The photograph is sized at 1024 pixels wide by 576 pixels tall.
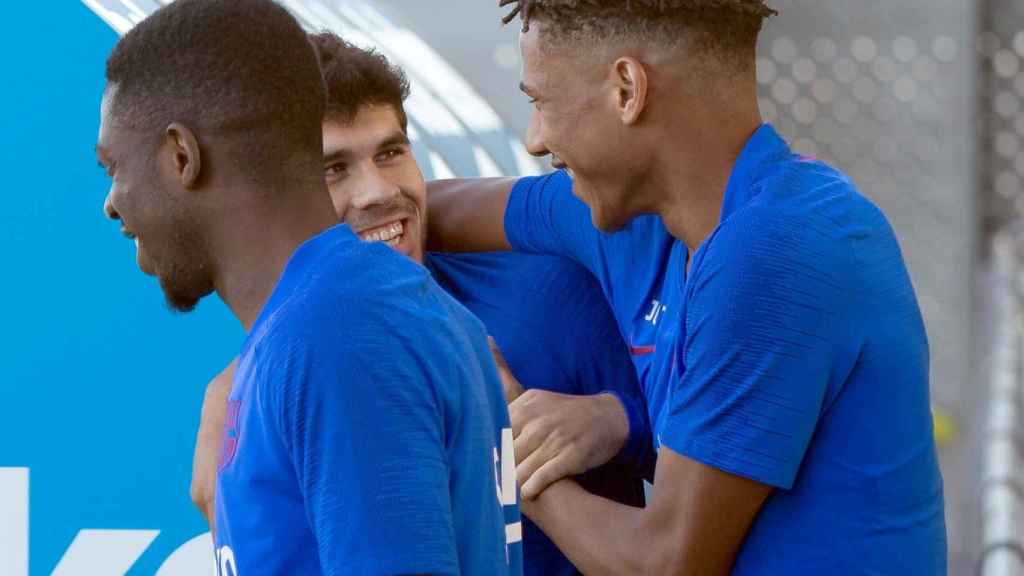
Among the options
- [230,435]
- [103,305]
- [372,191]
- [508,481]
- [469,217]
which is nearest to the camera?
[230,435]

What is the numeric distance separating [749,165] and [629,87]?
0.48 ft

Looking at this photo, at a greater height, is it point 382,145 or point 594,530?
point 382,145

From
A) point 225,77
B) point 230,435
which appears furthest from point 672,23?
point 230,435

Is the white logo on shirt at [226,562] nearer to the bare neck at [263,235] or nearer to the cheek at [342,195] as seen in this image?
the bare neck at [263,235]

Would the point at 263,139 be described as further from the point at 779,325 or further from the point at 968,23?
the point at 968,23

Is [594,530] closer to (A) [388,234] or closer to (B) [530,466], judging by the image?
(B) [530,466]

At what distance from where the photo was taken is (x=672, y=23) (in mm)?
1690

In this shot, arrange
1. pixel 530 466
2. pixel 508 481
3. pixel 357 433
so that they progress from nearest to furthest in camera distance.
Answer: pixel 357 433, pixel 508 481, pixel 530 466

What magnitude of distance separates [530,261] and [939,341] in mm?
2342

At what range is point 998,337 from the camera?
3596mm

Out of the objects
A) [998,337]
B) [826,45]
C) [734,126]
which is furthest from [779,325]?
[826,45]

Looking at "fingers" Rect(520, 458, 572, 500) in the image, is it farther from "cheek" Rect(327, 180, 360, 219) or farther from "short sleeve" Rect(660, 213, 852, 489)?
"cheek" Rect(327, 180, 360, 219)

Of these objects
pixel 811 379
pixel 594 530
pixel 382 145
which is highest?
pixel 382 145

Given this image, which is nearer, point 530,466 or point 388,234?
point 530,466
